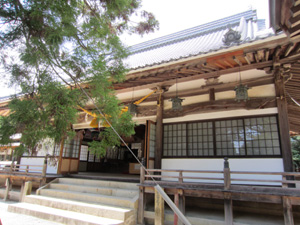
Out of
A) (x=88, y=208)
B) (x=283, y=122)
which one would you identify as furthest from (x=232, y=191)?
(x=88, y=208)

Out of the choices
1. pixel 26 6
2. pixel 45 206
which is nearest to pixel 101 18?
pixel 26 6

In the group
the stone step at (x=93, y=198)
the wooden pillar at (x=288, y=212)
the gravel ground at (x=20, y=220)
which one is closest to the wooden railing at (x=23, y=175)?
the stone step at (x=93, y=198)

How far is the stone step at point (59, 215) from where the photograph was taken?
208 inches

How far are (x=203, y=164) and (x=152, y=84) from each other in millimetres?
3513

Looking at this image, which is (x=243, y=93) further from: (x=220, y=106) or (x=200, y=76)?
(x=200, y=76)

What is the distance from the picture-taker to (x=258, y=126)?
6.39m

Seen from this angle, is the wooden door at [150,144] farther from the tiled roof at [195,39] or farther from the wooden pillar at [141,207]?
the tiled roof at [195,39]

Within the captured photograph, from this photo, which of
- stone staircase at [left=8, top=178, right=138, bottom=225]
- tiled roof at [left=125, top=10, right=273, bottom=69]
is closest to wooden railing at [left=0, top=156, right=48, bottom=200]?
stone staircase at [left=8, top=178, right=138, bottom=225]

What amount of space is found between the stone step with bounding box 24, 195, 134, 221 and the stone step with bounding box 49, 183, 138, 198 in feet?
2.45

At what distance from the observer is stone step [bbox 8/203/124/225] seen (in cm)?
529

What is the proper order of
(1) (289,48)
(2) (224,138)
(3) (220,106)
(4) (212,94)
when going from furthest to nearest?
(4) (212,94)
(3) (220,106)
(2) (224,138)
(1) (289,48)

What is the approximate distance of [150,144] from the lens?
25.7ft

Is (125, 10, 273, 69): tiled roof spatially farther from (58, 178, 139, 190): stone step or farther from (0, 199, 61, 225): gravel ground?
(0, 199, 61, 225): gravel ground

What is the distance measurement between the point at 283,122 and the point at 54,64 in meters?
6.08
